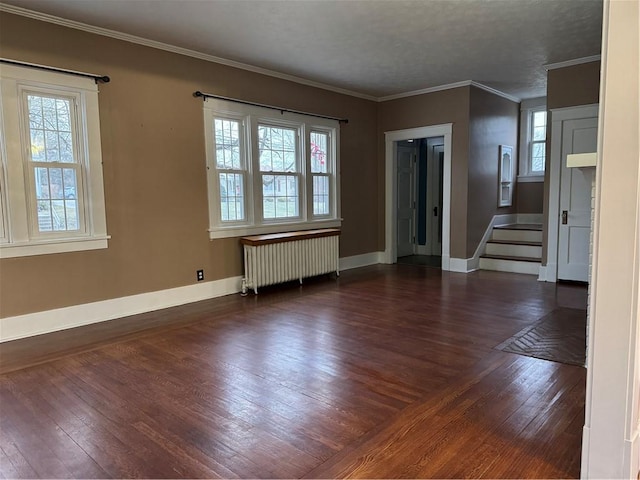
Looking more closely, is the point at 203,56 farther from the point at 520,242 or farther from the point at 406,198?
the point at 520,242

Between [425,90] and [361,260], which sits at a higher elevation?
[425,90]

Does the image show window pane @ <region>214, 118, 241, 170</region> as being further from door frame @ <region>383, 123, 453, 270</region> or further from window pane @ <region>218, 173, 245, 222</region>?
door frame @ <region>383, 123, 453, 270</region>

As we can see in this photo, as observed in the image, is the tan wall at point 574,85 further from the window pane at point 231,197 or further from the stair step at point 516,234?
Result: the window pane at point 231,197

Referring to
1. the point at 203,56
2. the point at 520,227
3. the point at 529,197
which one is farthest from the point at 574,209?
the point at 203,56

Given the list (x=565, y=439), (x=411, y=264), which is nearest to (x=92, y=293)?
(x=565, y=439)

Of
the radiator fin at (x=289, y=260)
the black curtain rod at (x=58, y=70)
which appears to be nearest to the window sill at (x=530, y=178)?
the radiator fin at (x=289, y=260)

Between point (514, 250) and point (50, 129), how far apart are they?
6321 millimetres

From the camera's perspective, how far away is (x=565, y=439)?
2168 mm

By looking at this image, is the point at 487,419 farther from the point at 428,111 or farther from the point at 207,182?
the point at 428,111

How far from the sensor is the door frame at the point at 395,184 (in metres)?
6.73

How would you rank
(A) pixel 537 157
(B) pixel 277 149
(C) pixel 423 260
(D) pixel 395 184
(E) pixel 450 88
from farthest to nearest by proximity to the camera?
(C) pixel 423 260, (A) pixel 537 157, (D) pixel 395 184, (E) pixel 450 88, (B) pixel 277 149

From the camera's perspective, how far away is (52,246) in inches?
157

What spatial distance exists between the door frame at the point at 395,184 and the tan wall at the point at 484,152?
32cm

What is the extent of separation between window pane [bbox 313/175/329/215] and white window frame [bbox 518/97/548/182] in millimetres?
3740
